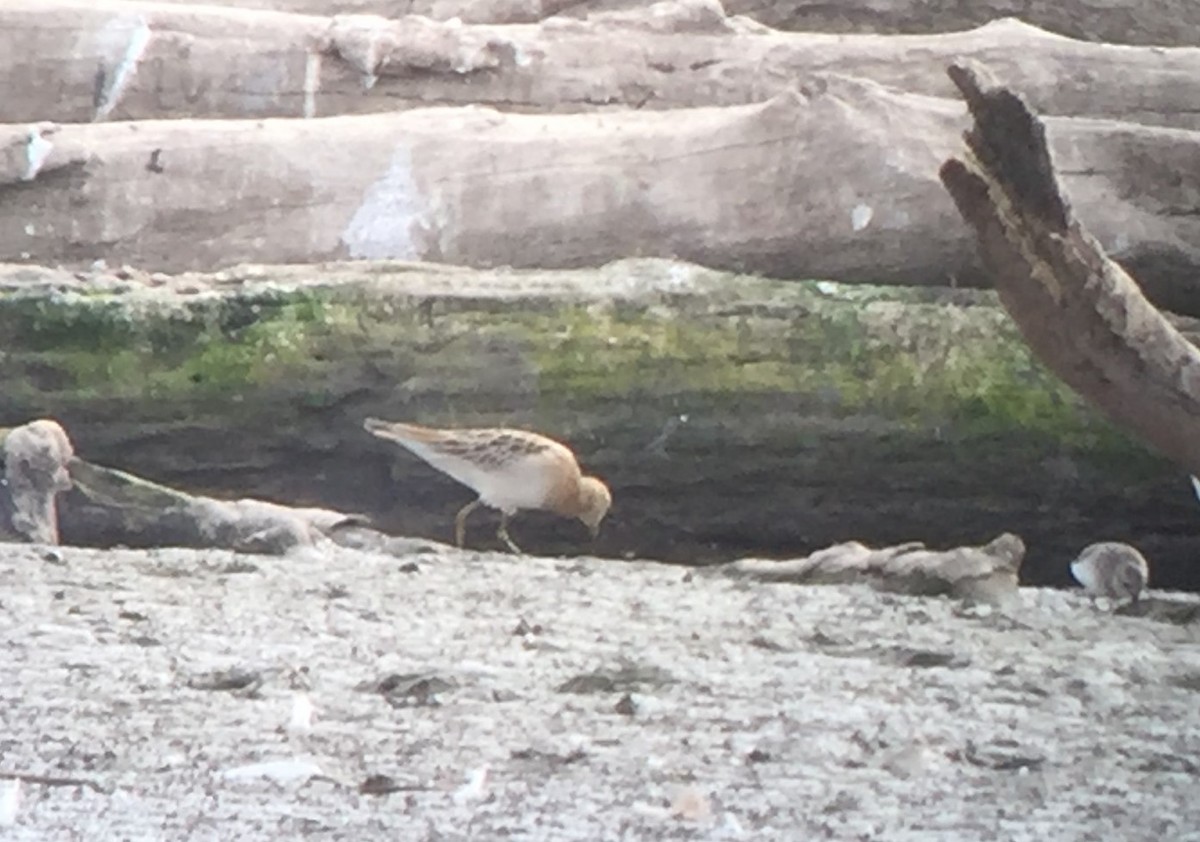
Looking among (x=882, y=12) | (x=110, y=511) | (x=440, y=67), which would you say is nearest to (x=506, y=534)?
(x=110, y=511)

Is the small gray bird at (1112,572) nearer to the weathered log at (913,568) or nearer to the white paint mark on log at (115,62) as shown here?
the weathered log at (913,568)

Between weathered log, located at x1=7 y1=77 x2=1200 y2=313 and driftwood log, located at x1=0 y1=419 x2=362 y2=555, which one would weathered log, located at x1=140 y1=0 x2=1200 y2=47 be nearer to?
weathered log, located at x1=7 y1=77 x2=1200 y2=313

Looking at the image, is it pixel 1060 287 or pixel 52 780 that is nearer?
pixel 52 780

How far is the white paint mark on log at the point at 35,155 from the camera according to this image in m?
1.46

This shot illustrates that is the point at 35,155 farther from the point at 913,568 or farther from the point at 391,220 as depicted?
the point at 913,568

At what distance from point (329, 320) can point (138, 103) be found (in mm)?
470

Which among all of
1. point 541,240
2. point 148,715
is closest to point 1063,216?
point 148,715

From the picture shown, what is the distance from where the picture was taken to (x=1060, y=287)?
31.3 inches

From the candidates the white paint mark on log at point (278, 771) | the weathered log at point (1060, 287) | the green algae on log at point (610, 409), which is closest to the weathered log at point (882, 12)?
the green algae on log at point (610, 409)

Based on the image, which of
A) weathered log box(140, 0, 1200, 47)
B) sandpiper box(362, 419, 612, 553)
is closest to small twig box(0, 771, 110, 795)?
sandpiper box(362, 419, 612, 553)

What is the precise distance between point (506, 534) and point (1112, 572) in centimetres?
50

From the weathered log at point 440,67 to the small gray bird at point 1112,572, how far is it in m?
0.53

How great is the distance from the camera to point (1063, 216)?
777 mm

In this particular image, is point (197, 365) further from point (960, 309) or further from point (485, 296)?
point (960, 309)
